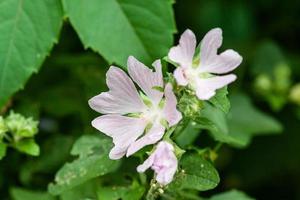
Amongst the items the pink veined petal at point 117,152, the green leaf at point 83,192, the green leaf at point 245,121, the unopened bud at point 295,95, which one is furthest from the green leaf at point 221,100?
the unopened bud at point 295,95

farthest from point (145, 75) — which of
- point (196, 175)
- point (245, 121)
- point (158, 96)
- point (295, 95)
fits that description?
point (295, 95)

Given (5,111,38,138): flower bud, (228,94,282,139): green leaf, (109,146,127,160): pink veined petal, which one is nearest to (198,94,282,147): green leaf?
(228,94,282,139): green leaf

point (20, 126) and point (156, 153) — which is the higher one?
point (156, 153)

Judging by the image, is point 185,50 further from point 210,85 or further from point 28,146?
point 28,146

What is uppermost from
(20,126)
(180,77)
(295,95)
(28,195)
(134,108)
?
(180,77)

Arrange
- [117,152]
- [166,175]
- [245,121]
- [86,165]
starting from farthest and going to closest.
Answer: [245,121] → [86,165] → [117,152] → [166,175]

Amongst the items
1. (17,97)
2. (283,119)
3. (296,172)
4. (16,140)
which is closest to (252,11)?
(283,119)

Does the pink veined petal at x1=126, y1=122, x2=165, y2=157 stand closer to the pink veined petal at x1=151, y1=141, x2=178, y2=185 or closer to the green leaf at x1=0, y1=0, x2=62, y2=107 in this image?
the pink veined petal at x1=151, y1=141, x2=178, y2=185
